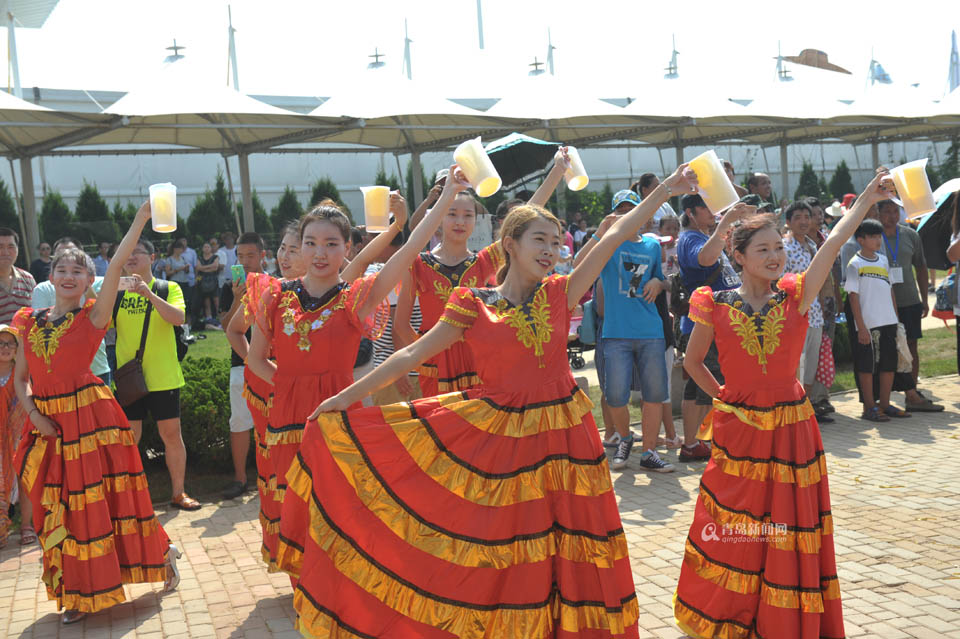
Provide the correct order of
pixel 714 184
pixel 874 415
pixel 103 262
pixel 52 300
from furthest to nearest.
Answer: pixel 103 262 → pixel 874 415 → pixel 52 300 → pixel 714 184

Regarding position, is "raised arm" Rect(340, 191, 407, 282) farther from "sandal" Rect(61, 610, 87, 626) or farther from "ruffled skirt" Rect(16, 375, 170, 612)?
"sandal" Rect(61, 610, 87, 626)

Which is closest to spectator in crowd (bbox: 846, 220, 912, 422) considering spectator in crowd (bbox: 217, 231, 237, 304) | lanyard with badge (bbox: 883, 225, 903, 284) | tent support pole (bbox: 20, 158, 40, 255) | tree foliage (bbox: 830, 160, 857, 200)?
lanyard with badge (bbox: 883, 225, 903, 284)

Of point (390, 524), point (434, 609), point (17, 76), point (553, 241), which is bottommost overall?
point (434, 609)

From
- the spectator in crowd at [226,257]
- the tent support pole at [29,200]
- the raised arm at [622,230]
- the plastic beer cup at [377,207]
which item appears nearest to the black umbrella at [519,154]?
the spectator in crowd at [226,257]

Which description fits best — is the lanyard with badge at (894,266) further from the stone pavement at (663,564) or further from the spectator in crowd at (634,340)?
the spectator in crowd at (634,340)

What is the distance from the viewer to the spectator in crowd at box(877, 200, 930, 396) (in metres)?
9.39

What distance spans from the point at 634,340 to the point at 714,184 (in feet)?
12.0

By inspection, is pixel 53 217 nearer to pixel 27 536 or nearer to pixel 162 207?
pixel 27 536

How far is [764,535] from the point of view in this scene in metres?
4.02

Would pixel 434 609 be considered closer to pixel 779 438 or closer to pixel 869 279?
pixel 779 438

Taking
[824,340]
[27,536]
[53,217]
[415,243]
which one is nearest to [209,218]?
[53,217]

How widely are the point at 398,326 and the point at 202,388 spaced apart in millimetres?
2783

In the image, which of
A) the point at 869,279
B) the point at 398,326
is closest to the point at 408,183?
the point at 869,279

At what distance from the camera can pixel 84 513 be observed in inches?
194
